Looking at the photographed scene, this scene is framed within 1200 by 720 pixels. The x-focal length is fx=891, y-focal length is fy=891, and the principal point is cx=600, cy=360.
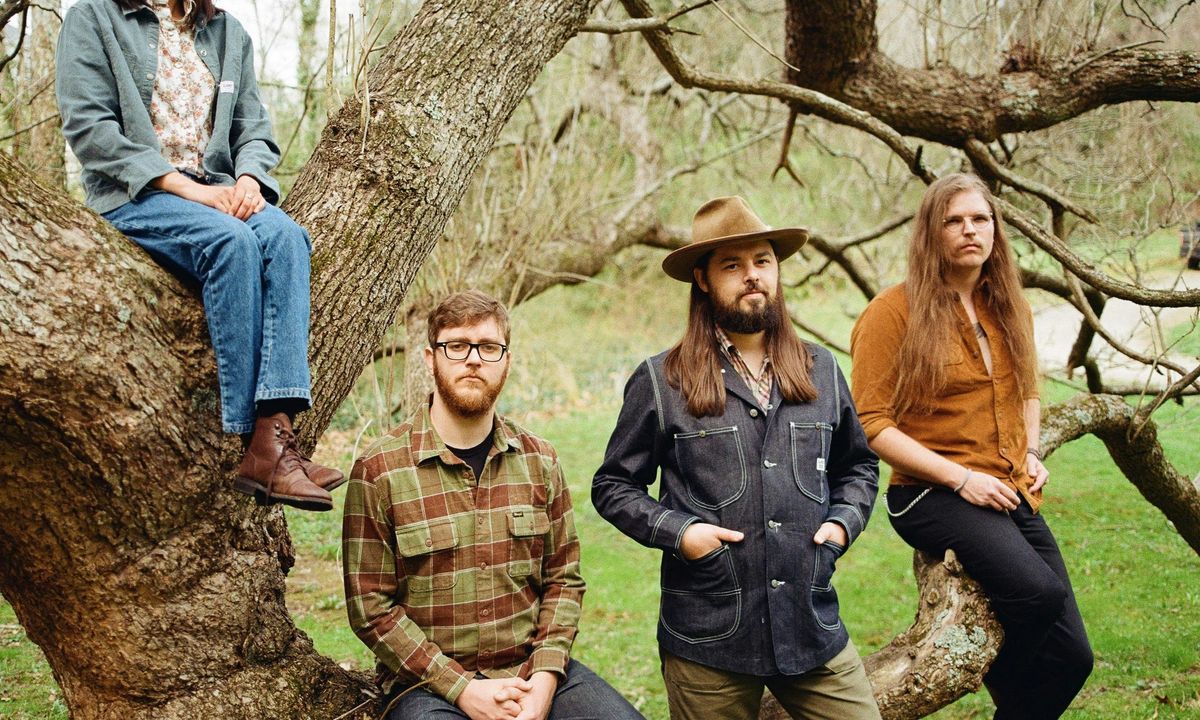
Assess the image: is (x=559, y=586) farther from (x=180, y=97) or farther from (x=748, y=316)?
(x=180, y=97)

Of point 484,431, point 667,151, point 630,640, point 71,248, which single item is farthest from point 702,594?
point 667,151

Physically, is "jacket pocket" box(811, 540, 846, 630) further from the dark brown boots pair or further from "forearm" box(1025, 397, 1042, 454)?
the dark brown boots pair

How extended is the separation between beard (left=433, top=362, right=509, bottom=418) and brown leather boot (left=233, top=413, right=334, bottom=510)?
20.0 inches

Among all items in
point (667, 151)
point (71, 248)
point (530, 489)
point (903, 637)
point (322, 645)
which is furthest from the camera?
point (667, 151)

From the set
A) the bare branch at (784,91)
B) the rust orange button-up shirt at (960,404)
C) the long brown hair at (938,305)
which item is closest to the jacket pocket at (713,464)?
the rust orange button-up shirt at (960,404)

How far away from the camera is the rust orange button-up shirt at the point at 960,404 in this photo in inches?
127

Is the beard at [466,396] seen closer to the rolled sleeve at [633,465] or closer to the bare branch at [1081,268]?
the rolled sleeve at [633,465]

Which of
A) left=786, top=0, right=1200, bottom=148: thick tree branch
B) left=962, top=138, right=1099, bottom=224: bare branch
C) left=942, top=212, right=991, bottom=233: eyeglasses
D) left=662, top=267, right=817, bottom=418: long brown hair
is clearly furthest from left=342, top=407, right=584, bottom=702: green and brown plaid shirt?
left=962, top=138, right=1099, bottom=224: bare branch

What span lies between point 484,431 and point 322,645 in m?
2.97

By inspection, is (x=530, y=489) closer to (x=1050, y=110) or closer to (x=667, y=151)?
(x=1050, y=110)

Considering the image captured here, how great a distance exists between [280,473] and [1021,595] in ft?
7.90

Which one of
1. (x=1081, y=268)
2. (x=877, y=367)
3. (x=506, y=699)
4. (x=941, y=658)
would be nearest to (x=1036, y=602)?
(x=941, y=658)

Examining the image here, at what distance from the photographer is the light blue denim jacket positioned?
2270mm

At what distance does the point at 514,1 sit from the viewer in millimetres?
3004
